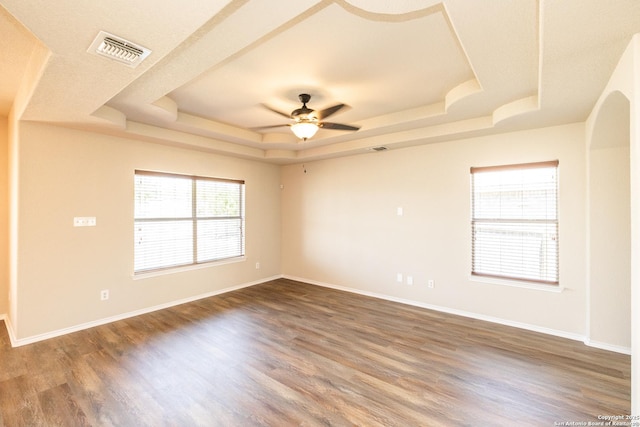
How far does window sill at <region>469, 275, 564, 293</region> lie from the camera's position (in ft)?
11.5

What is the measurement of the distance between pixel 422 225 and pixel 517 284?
1429 millimetres

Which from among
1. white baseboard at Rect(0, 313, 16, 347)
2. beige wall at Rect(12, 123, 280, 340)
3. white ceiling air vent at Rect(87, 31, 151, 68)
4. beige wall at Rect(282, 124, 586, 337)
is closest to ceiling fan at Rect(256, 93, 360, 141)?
white ceiling air vent at Rect(87, 31, 151, 68)

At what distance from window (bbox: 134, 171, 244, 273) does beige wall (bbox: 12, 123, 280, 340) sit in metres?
0.17

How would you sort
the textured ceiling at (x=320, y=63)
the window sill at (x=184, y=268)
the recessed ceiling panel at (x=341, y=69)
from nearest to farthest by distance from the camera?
1. the textured ceiling at (x=320, y=63)
2. the recessed ceiling panel at (x=341, y=69)
3. the window sill at (x=184, y=268)

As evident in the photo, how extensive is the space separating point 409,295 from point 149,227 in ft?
13.6

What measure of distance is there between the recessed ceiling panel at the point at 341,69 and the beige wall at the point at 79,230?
1.25 metres

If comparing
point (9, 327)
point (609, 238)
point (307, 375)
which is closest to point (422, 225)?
point (609, 238)

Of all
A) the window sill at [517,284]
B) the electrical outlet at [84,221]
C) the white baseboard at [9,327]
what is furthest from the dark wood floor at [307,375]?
the electrical outlet at [84,221]

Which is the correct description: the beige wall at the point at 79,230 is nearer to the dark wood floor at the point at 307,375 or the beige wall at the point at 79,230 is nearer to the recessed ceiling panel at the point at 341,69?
the dark wood floor at the point at 307,375

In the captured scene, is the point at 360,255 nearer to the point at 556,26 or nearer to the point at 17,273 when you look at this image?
the point at 556,26

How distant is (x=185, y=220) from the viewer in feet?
15.5

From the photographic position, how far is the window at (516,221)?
3.57 metres

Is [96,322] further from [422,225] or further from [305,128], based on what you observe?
[422,225]

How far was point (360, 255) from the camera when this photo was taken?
5203 mm
